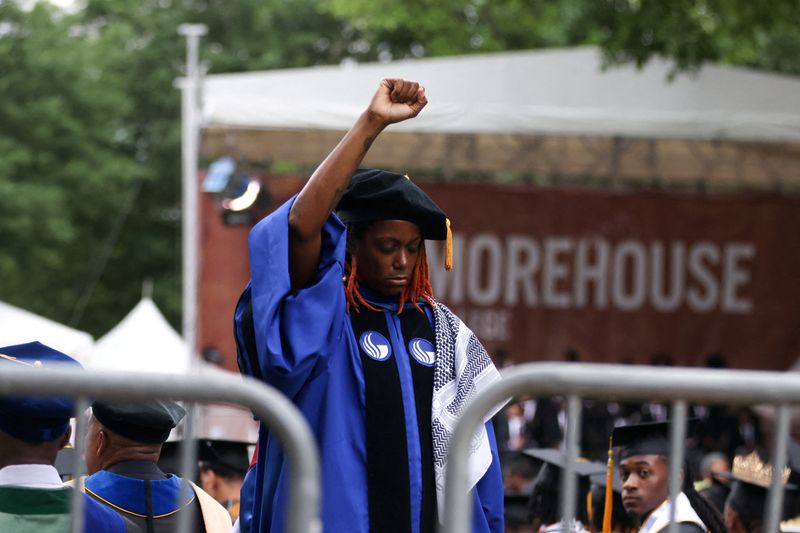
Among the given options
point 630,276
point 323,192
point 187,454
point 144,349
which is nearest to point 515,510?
point 323,192

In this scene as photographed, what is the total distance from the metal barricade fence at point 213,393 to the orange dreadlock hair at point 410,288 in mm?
1051

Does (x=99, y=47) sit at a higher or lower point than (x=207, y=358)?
higher

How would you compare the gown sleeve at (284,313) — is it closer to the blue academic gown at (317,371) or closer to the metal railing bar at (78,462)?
the blue academic gown at (317,371)

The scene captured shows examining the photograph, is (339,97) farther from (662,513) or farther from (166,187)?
(166,187)

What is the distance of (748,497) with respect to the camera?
473 cm

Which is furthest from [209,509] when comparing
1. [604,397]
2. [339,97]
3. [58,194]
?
[58,194]

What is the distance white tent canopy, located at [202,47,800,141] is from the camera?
497 inches

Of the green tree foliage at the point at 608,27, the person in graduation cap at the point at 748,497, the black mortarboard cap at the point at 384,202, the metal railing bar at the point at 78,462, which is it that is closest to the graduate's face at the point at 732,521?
the person in graduation cap at the point at 748,497

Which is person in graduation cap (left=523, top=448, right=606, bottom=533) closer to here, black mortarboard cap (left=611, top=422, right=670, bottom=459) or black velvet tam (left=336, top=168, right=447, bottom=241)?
black mortarboard cap (left=611, top=422, right=670, bottom=459)

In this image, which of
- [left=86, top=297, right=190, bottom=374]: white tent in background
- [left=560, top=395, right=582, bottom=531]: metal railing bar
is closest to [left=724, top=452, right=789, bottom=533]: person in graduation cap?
[left=560, top=395, right=582, bottom=531]: metal railing bar

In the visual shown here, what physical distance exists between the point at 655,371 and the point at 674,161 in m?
12.8

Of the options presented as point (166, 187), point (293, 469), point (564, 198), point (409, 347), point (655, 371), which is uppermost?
point (166, 187)

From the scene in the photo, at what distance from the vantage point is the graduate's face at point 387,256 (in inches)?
128

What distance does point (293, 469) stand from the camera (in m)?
2.18
